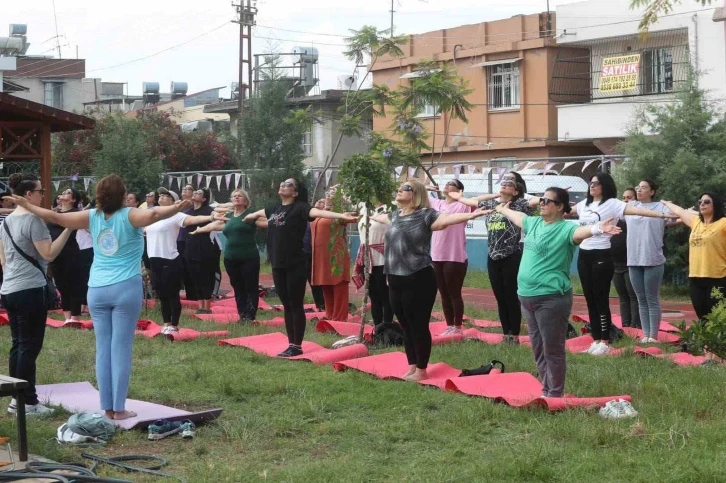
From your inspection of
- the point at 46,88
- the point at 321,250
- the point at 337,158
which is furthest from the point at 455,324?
the point at 46,88

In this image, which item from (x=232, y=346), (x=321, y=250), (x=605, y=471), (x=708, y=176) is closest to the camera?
(x=605, y=471)

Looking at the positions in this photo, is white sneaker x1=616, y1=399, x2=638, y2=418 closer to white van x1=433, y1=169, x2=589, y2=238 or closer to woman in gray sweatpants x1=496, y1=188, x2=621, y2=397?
woman in gray sweatpants x1=496, y1=188, x2=621, y2=397

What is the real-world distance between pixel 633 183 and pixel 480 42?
16.4 m

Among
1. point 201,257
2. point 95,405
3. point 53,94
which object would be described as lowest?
point 95,405

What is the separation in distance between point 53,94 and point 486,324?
162 feet

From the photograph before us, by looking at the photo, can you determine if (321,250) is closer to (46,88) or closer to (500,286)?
(500,286)

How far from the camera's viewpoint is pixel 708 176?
1762cm

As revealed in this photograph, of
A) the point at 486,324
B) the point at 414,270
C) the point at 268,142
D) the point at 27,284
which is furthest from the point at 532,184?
the point at 27,284

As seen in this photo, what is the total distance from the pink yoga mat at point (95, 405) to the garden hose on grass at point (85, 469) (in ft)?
2.86

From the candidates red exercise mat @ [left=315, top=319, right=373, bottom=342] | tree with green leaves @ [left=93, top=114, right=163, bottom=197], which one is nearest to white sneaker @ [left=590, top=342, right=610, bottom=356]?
red exercise mat @ [left=315, top=319, right=373, bottom=342]

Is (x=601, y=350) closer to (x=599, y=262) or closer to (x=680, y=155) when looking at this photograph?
(x=599, y=262)

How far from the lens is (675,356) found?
10406 mm

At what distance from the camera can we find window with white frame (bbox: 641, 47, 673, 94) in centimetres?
2892

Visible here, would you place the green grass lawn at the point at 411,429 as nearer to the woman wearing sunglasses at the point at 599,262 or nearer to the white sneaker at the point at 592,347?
the white sneaker at the point at 592,347
